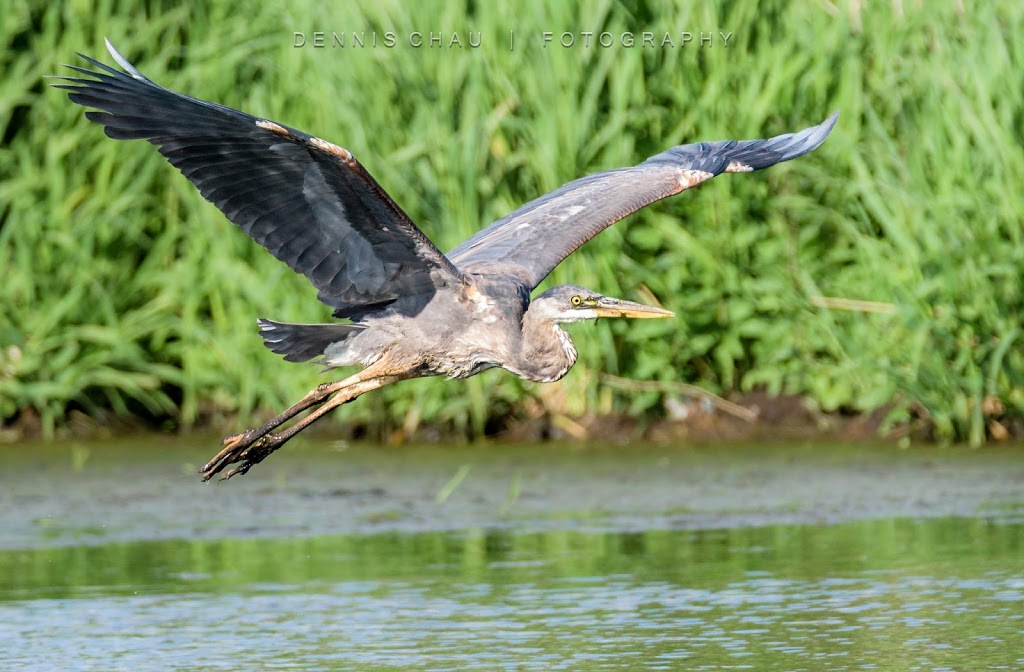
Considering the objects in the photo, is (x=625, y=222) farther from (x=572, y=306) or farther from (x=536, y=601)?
(x=536, y=601)

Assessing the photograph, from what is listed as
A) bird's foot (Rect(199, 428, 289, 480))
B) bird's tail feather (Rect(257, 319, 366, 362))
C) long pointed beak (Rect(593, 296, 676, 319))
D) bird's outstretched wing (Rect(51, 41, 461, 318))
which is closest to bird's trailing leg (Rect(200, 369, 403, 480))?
bird's foot (Rect(199, 428, 289, 480))

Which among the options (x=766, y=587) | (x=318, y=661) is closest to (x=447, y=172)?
(x=766, y=587)

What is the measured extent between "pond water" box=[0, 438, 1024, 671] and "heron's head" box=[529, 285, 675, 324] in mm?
974

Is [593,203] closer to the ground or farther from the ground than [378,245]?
farther from the ground

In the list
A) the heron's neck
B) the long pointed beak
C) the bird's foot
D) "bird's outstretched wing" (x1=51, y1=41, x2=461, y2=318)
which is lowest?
the bird's foot

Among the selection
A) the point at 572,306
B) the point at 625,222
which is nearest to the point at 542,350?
the point at 572,306

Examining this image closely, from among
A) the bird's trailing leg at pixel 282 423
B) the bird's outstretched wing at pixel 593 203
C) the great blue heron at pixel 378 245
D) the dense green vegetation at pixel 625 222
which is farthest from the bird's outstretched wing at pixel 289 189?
the dense green vegetation at pixel 625 222

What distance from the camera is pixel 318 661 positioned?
5.61 meters

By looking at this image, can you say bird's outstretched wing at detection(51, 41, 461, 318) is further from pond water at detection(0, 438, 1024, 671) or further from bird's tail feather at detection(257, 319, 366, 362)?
pond water at detection(0, 438, 1024, 671)

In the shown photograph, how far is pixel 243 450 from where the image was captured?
21.9 ft

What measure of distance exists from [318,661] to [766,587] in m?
1.77

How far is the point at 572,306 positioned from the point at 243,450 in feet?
4.35

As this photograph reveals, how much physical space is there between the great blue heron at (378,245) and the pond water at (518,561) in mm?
667

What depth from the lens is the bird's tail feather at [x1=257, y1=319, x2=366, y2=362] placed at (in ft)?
21.8
